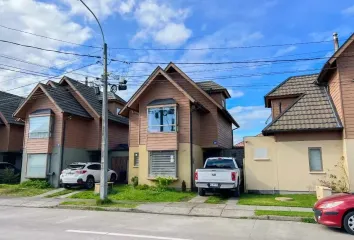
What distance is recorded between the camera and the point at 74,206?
14.1m

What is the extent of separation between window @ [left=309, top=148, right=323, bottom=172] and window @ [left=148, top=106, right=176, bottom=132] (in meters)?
8.24

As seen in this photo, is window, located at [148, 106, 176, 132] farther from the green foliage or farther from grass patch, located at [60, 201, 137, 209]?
the green foliage

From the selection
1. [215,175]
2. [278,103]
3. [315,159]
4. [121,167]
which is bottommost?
[215,175]

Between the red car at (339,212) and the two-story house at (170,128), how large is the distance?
10.7m

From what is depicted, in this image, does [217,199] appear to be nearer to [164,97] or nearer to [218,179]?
[218,179]

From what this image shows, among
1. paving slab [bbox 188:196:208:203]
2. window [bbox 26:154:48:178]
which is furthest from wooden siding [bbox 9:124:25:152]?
paving slab [bbox 188:196:208:203]

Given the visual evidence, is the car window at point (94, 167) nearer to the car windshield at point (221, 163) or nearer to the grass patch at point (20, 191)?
the grass patch at point (20, 191)

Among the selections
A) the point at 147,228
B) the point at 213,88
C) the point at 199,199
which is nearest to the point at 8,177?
the point at 199,199

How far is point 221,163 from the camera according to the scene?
16.5m

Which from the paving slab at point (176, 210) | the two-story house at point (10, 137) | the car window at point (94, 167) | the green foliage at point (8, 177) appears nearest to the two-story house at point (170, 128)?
the car window at point (94, 167)

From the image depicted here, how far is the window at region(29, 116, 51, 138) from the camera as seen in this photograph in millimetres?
22766

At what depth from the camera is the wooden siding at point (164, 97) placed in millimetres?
19781

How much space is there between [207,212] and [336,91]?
1016 centimetres

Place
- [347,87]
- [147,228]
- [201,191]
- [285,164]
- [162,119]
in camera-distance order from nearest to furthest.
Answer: [147,228], [347,87], [201,191], [285,164], [162,119]
